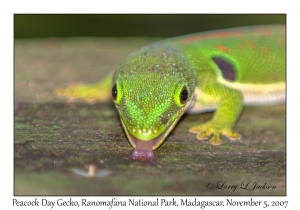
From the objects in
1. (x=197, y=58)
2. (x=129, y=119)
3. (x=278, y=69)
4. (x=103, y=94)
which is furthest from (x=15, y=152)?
(x=278, y=69)

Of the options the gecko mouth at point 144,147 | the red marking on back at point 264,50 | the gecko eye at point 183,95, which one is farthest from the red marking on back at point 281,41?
the gecko mouth at point 144,147

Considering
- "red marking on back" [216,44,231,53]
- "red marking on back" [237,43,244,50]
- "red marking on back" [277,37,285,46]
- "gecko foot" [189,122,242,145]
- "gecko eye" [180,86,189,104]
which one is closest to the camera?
"gecko eye" [180,86,189,104]

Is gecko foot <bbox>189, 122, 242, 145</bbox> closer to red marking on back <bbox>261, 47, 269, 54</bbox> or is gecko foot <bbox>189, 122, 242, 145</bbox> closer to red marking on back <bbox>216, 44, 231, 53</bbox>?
red marking on back <bbox>216, 44, 231, 53</bbox>

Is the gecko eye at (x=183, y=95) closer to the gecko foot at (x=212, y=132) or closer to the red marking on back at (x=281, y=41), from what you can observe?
the gecko foot at (x=212, y=132)

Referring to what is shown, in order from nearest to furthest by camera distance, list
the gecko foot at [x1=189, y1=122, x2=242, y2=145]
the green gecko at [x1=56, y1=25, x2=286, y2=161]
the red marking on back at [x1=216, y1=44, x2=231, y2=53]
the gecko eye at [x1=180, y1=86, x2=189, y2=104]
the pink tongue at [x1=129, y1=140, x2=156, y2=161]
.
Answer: the pink tongue at [x1=129, y1=140, x2=156, y2=161]
the green gecko at [x1=56, y1=25, x2=286, y2=161]
the gecko eye at [x1=180, y1=86, x2=189, y2=104]
the gecko foot at [x1=189, y1=122, x2=242, y2=145]
the red marking on back at [x1=216, y1=44, x2=231, y2=53]

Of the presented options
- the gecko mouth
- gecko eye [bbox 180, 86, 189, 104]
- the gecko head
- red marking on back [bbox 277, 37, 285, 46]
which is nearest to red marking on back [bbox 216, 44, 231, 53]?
red marking on back [bbox 277, 37, 285, 46]

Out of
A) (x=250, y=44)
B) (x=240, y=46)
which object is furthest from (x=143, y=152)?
(x=250, y=44)

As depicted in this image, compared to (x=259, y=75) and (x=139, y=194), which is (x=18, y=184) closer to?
(x=139, y=194)
